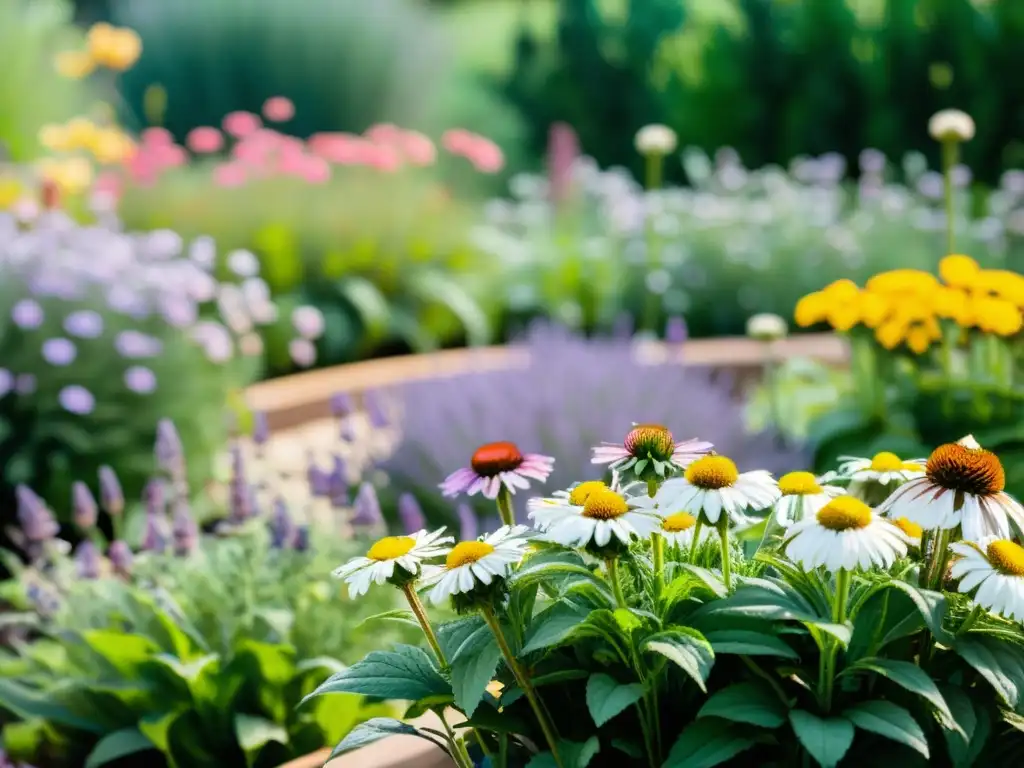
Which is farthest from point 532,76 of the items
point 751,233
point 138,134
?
point 751,233

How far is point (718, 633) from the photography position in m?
1.19

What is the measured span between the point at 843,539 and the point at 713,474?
156 millimetres

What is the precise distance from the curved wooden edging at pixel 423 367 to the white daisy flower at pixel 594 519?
6.85 ft

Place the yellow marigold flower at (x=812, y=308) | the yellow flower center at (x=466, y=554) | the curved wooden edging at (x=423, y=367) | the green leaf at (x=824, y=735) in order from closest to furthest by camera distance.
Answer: the green leaf at (x=824, y=735) → the yellow flower center at (x=466, y=554) → the yellow marigold flower at (x=812, y=308) → the curved wooden edging at (x=423, y=367)

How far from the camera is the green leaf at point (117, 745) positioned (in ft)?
5.84

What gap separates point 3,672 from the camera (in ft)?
6.89

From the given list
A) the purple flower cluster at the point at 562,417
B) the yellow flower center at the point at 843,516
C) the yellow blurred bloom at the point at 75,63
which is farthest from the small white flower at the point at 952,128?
the yellow blurred bloom at the point at 75,63

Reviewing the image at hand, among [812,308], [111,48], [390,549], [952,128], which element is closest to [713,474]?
[390,549]

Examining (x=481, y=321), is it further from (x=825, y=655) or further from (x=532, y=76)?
(x=532, y=76)

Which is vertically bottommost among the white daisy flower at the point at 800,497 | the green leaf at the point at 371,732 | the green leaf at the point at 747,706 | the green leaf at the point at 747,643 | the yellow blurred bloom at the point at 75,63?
the green leaf at the point at 371,732

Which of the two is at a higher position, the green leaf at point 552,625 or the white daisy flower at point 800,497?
the white daisy flower at point 800,497

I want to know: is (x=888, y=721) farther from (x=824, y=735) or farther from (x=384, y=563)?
(x=384, y=563)

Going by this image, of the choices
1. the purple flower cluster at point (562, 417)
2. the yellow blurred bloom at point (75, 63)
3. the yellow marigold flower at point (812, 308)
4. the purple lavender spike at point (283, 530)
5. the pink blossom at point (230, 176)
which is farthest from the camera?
the yellow blurred bloom at point (75, 63)

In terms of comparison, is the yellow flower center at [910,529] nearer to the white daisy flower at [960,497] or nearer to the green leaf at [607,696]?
the white daisy flower at [960,497]
